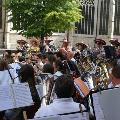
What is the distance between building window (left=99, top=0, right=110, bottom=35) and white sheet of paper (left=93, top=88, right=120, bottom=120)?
30.3 metres

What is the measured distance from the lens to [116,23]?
34.8 m

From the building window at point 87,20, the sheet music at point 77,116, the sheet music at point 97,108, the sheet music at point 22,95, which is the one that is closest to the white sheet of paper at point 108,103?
the sheet music at point 97,108

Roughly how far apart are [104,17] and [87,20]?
1.35 metres

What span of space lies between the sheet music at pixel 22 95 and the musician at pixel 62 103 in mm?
212

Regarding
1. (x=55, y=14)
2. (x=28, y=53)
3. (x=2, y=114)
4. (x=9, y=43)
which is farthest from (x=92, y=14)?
(x=2, y=114)

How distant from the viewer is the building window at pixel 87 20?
33869mm

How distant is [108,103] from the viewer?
4312 mm

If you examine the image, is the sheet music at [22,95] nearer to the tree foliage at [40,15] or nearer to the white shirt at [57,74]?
the white shirt at [57,74]

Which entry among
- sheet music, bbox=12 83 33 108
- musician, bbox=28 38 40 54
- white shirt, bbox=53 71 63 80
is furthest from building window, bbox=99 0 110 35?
sheet music, bbox=12 83 33 108

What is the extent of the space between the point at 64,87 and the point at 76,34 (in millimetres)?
29168

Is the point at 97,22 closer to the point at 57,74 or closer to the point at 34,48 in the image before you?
the point at 34,48

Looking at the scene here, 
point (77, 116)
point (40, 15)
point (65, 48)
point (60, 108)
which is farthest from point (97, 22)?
point (77, 116)

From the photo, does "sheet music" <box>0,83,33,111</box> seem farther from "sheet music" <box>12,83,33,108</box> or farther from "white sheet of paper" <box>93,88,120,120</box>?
"white sheet of paper" <box>93,88,120,120</box>

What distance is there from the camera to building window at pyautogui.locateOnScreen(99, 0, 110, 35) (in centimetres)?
3447
